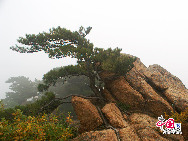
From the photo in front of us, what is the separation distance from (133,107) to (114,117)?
2.70 metres

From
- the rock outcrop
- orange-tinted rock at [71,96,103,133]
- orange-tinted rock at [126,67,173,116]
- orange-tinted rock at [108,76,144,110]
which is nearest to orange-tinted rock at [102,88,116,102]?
the rock outcrop

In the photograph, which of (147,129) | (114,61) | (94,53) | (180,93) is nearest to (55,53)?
(94,53)

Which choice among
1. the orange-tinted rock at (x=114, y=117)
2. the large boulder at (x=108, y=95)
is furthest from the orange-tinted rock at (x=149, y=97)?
the orange-tinted rock at (x=114, y=117)

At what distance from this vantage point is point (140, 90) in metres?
10.3

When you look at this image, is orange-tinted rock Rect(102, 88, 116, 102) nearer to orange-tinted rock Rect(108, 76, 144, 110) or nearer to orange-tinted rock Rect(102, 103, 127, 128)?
orange-tinted rock Rect(108, 76, 144, 110)

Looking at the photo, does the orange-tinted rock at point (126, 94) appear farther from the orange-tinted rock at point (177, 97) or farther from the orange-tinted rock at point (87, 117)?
the orange-tinted rock at point (87, 117)

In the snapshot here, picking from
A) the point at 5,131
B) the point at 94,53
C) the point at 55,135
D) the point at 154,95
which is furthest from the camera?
the point at 94,53

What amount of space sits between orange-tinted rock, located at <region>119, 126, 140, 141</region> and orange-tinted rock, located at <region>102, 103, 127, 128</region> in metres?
0.38

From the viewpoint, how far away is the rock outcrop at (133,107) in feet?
23.3

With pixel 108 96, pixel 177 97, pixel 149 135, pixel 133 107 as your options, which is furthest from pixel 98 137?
pixel 177 97

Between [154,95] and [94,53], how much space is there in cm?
666

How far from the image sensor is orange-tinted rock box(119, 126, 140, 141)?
6827mm

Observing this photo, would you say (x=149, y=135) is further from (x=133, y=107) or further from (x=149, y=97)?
(x=149, y=97)

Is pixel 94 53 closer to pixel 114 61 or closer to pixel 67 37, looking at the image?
pixel 114 61
